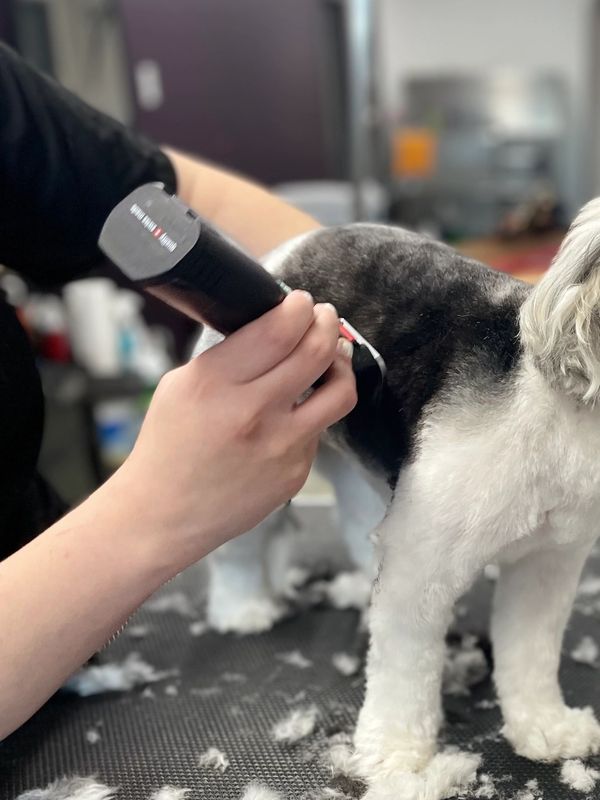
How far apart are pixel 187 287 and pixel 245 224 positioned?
1.29 ft

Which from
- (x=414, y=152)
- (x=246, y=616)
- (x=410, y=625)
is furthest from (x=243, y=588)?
(x=414, y=152)

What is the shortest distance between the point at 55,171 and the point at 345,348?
14.0 inches

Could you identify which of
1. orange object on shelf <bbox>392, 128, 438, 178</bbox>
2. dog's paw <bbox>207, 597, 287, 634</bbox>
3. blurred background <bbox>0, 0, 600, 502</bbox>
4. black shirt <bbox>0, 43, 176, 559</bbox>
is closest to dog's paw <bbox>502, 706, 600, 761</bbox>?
dog's paw <bbox>207, 597, 287, 634</bbox>

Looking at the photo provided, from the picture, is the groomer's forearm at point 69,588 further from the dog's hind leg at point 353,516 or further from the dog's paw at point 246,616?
the dog's paw at point 246,616

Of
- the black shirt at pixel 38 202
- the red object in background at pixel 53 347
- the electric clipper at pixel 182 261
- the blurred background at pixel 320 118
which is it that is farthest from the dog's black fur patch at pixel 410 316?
the red object in background at pixel 53 347

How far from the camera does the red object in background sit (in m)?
2.02

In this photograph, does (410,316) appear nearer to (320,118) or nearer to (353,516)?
(353,516)

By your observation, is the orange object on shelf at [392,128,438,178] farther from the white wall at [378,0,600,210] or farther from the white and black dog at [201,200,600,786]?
the white and black dog at [201,200,600,786]

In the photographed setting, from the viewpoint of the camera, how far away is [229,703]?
2.23ft

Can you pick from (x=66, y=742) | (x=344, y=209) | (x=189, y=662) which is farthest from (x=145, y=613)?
(x=344, y=209)

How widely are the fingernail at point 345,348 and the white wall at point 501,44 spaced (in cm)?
Answer: 337

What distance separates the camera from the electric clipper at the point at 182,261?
1.23 ft

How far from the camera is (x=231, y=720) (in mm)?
652

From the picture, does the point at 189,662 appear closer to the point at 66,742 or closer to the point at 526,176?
the point at 66,742
